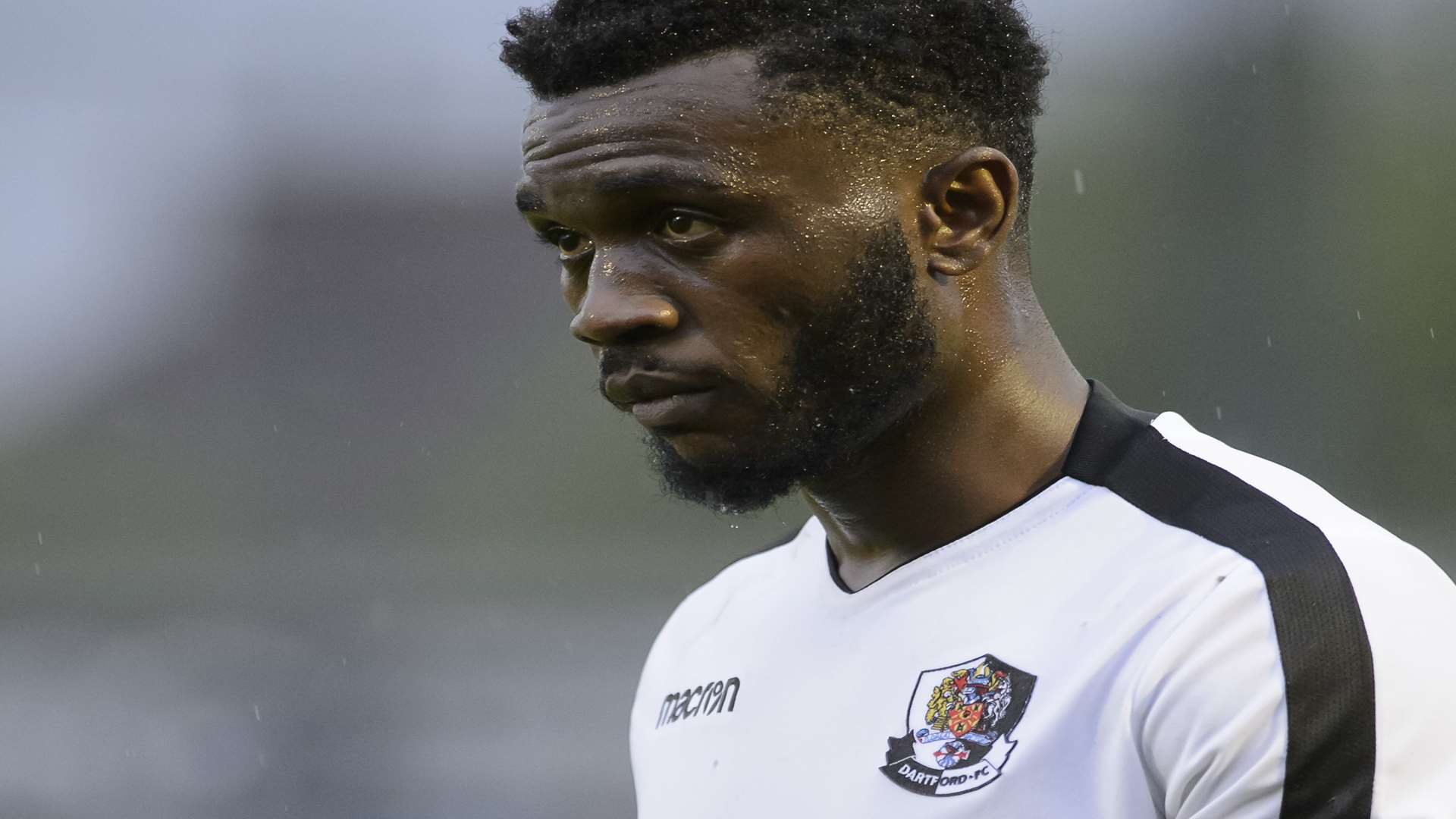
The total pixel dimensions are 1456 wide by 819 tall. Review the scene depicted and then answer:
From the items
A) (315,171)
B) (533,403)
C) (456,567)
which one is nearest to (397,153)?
(315,171)

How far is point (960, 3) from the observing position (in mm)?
2396

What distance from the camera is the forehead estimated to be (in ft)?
7.11

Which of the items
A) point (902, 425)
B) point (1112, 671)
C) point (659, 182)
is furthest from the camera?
point (902, 425)

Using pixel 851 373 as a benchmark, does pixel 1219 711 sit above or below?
below

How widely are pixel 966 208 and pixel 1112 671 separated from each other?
0.67 meters

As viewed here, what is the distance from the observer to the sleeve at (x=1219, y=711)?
1.82 metres

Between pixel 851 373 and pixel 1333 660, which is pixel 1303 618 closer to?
pixel 1333 660

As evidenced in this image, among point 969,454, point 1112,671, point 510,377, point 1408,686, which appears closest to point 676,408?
point 969,454

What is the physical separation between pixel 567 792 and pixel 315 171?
4.31 metres

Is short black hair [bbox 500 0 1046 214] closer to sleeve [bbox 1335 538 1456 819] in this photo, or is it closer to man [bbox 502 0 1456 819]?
man [bbox 502 0 1456 819]

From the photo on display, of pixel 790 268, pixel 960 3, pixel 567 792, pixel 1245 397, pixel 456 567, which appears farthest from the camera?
pixel 456 567

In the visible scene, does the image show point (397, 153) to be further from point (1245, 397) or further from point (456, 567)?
point (1245, 397)

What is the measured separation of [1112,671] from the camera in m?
2.01

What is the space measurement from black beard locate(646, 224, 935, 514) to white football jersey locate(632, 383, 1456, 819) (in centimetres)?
18
